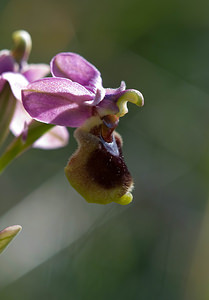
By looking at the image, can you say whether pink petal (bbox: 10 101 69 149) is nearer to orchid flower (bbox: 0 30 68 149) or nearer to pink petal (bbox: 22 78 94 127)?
orchid flower (bbox: 0 30 68 149)

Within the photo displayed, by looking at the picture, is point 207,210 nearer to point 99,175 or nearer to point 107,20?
point 107,20

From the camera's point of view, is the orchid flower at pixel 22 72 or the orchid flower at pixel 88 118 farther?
the orchid flower at pixel 22 72

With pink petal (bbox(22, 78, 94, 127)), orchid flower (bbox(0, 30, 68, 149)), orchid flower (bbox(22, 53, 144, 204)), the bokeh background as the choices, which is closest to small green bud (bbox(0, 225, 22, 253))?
orchid flower (bbox(22, 53, 144, 204))

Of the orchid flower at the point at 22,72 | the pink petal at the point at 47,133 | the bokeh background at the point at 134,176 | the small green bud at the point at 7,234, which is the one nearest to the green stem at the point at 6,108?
the orchid flower at the point at 22,72

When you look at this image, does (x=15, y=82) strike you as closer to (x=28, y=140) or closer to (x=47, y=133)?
(x=28, y=140)

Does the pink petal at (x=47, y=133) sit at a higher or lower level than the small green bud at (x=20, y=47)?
lower

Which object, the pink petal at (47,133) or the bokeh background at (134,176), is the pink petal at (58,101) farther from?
the bokeh background at (134,176)

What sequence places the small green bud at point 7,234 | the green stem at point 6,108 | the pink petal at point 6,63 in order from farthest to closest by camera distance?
1. the pink petal at point 6,63
2. the green stem at point 6,108
3. the small green bud at point 7,234

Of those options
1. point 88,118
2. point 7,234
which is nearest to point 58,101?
point 88,118

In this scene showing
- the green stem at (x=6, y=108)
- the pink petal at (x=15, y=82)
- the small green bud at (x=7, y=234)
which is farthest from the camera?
the green stem at (x=6, y=108)

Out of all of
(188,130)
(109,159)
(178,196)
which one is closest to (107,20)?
(188,130)
